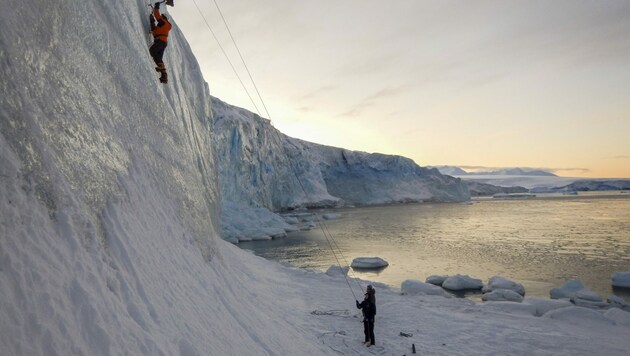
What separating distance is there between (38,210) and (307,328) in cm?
665

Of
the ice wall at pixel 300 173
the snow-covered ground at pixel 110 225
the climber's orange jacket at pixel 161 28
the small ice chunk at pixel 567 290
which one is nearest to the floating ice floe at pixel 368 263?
the small ice chunk at pixel 567 290

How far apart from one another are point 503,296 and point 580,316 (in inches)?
135

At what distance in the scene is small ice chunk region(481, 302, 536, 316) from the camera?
11.4 meters

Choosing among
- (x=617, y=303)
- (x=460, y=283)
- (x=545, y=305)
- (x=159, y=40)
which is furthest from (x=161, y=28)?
(x=617, y=303)

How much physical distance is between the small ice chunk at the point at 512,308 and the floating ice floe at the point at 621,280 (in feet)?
26.1

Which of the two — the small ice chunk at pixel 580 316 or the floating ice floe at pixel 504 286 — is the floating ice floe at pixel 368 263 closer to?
the floating ice floe at pixel 504 286

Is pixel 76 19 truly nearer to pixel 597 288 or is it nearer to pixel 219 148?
pixel 597 288

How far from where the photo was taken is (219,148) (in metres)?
45.5

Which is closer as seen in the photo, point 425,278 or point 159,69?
point 159,69

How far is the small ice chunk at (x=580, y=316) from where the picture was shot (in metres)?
10.2

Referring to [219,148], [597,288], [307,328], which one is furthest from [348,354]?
[219,148]

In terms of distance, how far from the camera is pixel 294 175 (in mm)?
65875

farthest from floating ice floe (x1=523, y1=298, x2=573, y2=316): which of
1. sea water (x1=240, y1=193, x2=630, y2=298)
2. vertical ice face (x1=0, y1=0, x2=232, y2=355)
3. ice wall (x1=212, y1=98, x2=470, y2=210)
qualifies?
ice wall (x1=212, y1=98, x2=470, y2=210)

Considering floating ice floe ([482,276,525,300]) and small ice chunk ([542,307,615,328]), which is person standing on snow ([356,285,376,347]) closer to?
small ice chunk ([542,307,615,328])
